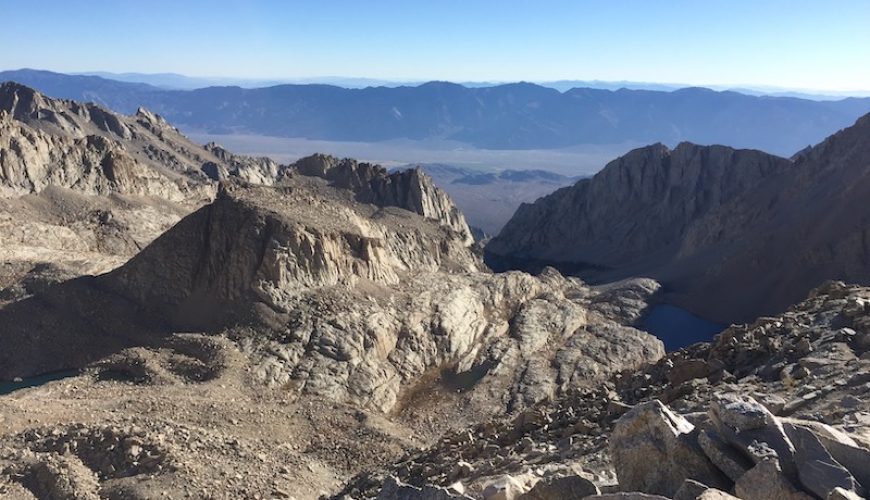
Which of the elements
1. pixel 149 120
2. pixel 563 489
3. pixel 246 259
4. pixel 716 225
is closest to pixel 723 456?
pixel 563 489

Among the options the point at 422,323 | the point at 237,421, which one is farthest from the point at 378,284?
the point at 237,421

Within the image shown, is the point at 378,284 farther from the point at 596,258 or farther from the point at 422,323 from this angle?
the point at 596,258

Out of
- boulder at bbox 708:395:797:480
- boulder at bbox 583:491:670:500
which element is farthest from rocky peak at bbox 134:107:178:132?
boulder at bbox 583:491:670:500

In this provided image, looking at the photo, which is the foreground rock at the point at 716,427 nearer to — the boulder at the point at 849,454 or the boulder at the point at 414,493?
the boulder at the point at 849,454

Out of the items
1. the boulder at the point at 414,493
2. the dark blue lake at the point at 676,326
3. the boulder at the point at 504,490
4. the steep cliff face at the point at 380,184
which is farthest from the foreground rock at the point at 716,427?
the steep cliff face at the point at 380,184

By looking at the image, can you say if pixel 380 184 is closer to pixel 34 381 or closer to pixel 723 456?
pixel 34 381

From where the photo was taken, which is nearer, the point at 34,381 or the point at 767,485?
the point at 767,485

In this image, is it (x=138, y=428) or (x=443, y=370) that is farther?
(x=443, y=370)
